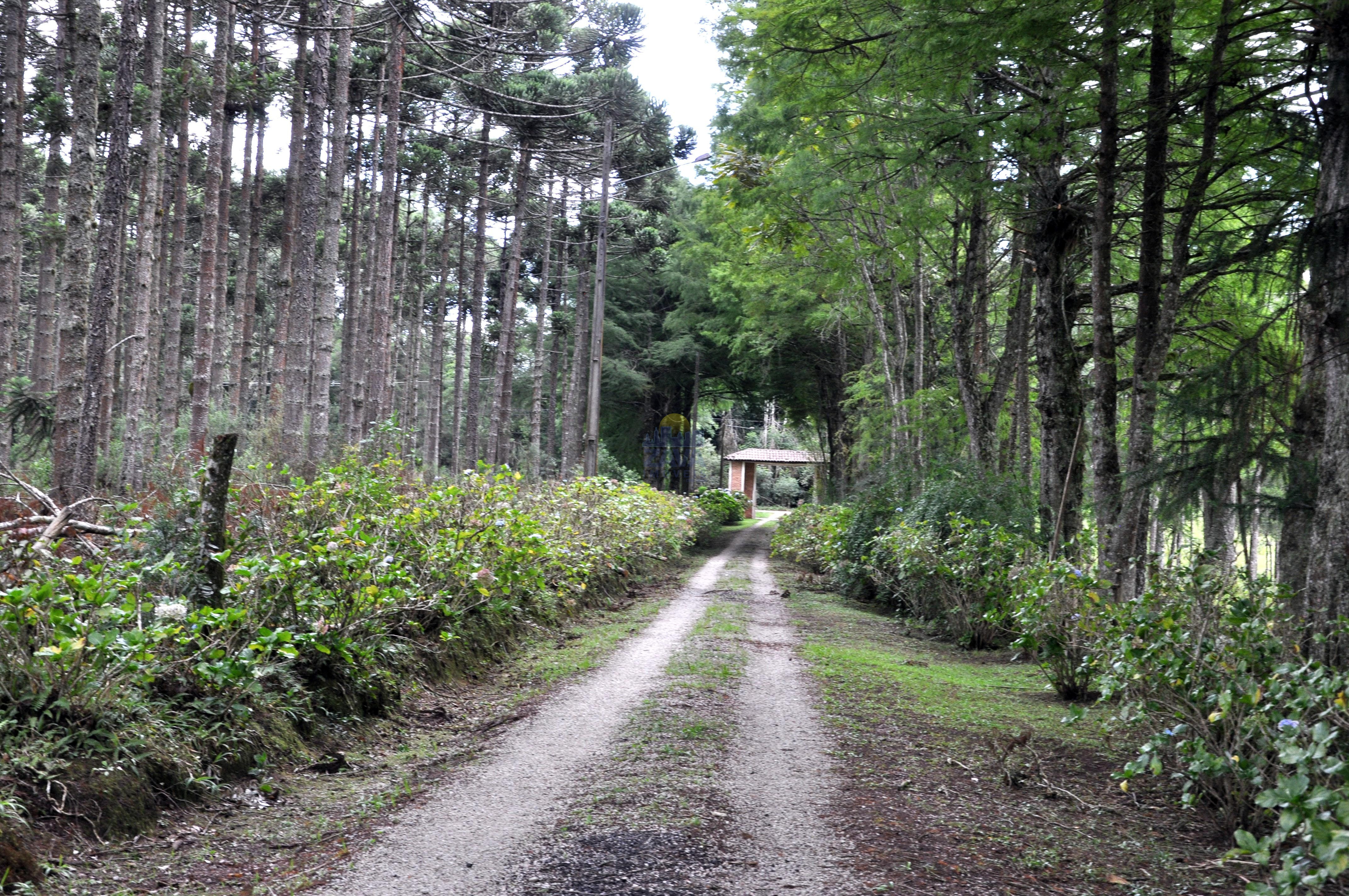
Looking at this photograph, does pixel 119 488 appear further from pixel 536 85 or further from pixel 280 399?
pixel 536 85

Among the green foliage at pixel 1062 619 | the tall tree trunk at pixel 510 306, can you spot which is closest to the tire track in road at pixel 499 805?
the green foliage at pixel 1062 619

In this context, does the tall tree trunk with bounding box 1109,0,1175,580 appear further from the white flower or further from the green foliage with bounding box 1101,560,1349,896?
the white flower

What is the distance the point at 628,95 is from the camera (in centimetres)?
2550

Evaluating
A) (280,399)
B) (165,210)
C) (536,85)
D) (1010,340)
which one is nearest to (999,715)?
(1010,340)

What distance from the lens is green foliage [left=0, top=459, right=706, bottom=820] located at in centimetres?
372

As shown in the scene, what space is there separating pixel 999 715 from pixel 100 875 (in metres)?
5.70

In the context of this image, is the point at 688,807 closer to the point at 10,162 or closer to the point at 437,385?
the point at 10,162

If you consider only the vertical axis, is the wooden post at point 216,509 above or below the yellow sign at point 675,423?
below

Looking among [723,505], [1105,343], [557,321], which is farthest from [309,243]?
[723,505]

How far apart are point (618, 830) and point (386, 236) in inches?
790

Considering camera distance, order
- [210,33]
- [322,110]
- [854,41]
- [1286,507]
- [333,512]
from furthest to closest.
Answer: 1. [210,33]
2. [322,110]
3. [333,512]
4. [854,41]
5. [1286,507]

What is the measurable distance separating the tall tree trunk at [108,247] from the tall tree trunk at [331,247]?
11.6 ft

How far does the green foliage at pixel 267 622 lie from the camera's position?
372cm

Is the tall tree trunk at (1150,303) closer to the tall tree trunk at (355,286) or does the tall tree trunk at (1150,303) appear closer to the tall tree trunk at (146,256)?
the tall tree trunk at (146,256)
